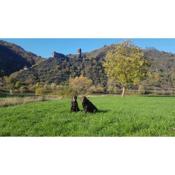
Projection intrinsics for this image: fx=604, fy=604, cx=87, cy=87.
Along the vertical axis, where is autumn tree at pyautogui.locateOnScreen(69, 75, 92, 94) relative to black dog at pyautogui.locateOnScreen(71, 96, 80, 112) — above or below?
above

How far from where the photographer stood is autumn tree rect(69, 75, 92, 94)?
822 centimetres

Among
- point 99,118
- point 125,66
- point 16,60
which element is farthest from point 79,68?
point 16,60

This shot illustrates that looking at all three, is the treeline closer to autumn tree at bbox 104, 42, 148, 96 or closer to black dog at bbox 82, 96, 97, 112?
autumn tree at bbox 104, 42, 148, 96

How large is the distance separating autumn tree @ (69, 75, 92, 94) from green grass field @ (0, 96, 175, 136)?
172 mm

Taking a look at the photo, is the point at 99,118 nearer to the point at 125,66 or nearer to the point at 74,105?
the point at 74,105

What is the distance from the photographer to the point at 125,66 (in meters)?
8.23

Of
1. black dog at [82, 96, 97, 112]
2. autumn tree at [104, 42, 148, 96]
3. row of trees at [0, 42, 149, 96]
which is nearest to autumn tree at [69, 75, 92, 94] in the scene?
row of trees at [0, 42, 149, 96]
